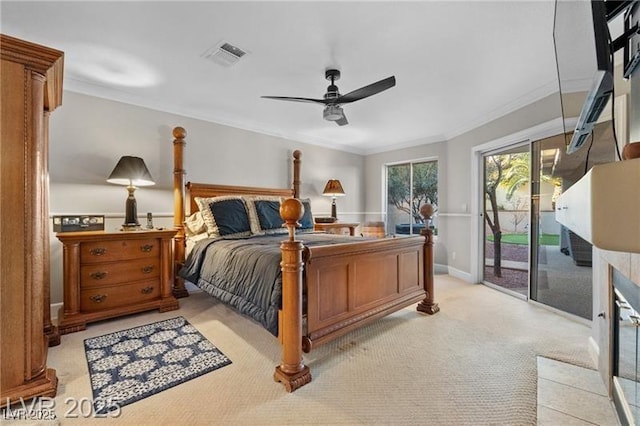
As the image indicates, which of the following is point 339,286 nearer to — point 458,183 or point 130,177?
point 130,177

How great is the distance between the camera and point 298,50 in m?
2.23

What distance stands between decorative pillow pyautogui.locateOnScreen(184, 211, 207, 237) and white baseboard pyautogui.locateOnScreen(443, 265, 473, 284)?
11.8ft

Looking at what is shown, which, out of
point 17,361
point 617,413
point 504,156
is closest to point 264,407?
point 17,361

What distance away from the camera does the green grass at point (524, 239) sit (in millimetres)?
2987

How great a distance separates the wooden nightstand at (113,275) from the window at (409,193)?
13.1ft

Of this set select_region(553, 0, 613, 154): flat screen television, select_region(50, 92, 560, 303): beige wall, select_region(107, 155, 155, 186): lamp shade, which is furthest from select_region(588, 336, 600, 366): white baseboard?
select_region(107, 155, 155, 186): lamp shade

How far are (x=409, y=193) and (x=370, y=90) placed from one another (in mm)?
3332

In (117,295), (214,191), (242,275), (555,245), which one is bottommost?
(117,295)

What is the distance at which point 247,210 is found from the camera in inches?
130

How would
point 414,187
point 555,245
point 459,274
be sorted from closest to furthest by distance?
point 555,245
point 459,274
point 414,187

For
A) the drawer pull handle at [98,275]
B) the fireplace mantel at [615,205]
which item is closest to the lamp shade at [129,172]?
the drawer pull handle at [98,275]

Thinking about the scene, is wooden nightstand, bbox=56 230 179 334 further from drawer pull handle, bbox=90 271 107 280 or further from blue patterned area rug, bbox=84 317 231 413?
blue patterned area rug, bbox=84 317 231 413

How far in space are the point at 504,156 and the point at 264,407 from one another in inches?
153

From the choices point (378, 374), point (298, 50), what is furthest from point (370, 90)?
point (378, 374)
